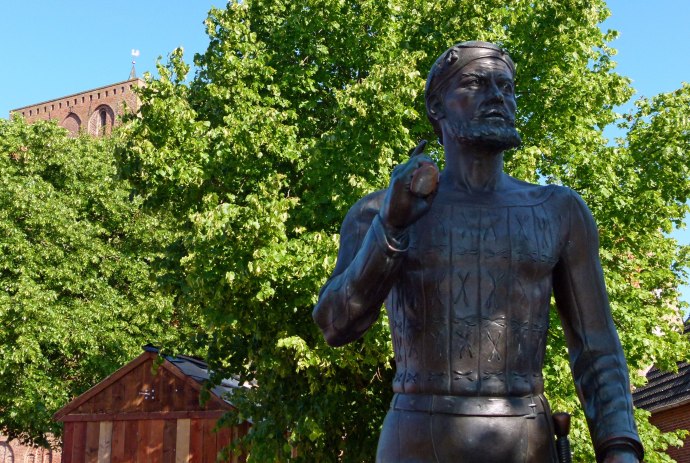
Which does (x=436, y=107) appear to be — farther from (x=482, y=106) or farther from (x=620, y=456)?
(x=620, y=456)

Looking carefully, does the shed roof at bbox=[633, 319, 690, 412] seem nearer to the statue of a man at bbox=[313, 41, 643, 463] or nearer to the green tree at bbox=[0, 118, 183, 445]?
the green tree at bbox=[0, 118, 183, 445]

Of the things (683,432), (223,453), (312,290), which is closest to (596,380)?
(312,290)

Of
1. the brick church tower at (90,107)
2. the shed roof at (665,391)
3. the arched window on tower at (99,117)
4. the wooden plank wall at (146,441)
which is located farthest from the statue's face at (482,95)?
the arched window on tower at (99,117)

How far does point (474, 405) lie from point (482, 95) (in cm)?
98

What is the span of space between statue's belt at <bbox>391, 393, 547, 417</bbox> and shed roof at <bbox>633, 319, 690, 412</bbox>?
52.8ft

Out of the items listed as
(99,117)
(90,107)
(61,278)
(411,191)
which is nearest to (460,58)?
(411,191)

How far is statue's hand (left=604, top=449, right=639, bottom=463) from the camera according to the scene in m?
2.59

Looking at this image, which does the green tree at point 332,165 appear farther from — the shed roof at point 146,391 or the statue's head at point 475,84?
the statue's head at point 475,84

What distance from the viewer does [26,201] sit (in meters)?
25.7

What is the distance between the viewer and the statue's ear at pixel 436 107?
10.1 feet

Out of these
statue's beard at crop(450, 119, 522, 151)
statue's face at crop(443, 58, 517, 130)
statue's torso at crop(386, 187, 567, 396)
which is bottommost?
statue's torso at crop(386, 187, 567, 396)

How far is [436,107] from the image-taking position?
3.09m

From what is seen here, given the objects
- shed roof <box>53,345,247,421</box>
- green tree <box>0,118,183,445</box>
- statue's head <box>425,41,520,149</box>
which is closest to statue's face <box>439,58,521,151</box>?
statue's head <box>425,41,520,149</box>

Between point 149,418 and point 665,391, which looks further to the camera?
point 665,391
